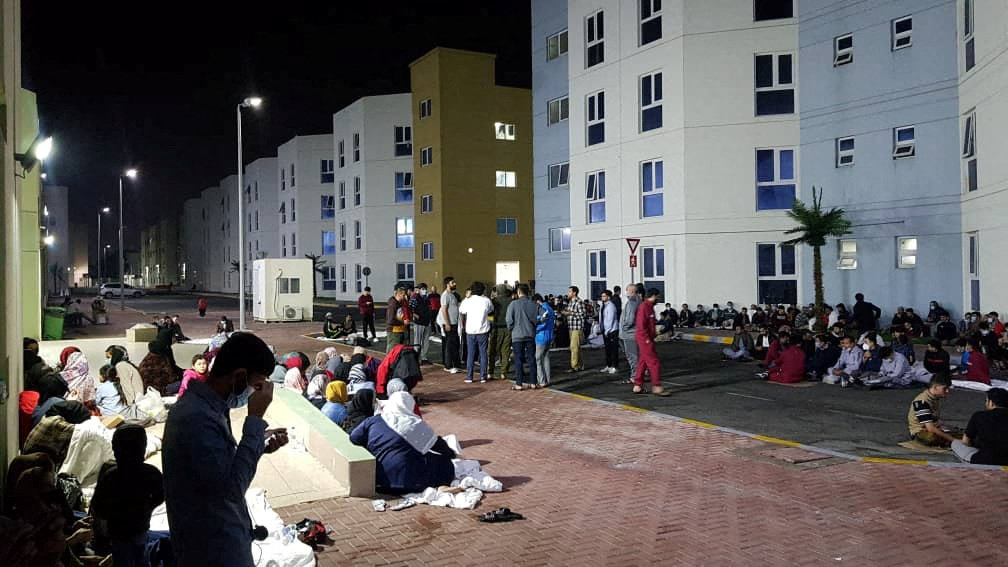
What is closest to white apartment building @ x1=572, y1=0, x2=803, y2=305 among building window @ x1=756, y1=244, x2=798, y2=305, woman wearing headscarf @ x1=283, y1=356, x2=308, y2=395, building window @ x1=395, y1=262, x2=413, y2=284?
building window @ x1=756, y1=244, x2=798, y2=305

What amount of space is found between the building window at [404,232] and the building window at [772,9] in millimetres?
32902

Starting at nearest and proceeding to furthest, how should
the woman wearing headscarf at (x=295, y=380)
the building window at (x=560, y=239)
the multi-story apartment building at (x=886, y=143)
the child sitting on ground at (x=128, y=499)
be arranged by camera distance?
the child sitting on ground at (x=128, y=499) < the woman wearing headscarf at (x=295, y=380) < the multi-story apartment building at (x=886, y=143) < the building window at (x=560, y=239)

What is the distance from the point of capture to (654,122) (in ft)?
90.5

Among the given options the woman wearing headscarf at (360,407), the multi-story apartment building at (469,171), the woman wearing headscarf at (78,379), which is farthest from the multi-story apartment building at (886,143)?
the multi-story apartment building at (469,171)

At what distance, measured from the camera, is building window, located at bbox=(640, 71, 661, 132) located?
27.5 m

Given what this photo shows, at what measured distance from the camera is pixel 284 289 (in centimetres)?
3409

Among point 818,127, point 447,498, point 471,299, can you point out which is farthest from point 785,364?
point 818,127

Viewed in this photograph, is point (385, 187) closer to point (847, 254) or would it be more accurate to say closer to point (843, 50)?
point (843, 50)

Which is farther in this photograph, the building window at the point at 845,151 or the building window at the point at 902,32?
the building window at the point at 845,151

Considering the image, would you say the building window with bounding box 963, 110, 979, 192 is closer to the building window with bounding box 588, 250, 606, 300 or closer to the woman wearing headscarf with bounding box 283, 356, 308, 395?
the building window with bounding box 588, 250, 606, 300

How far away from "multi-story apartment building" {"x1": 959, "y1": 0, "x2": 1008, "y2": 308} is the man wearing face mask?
19.9m

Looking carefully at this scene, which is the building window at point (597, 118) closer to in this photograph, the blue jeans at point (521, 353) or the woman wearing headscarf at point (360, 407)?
the blue jeans at point (521, 353)

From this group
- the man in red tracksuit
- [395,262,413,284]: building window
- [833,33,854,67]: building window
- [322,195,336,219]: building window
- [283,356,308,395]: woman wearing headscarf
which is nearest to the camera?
[283,356,308,395]: woman wearing headscarf

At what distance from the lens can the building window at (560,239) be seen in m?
34.7
